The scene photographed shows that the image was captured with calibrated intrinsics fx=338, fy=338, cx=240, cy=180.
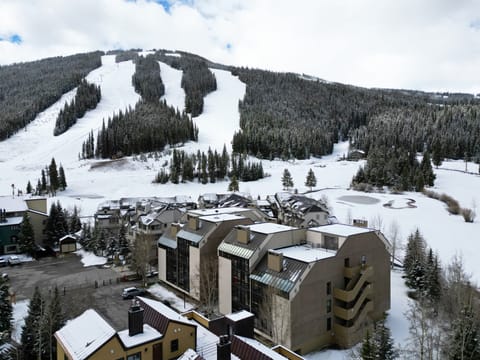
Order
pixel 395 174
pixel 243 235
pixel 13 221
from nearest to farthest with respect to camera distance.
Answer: pixel 243 235 < pixel 13 221 < pixel 395 174

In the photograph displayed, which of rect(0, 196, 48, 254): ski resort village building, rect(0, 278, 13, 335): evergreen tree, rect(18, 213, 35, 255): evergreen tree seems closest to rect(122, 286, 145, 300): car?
rect(0, 278, 13, 335): evergreen tree

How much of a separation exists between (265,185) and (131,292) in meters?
70.5

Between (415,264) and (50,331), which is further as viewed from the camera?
(415,264)

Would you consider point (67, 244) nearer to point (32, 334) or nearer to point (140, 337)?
point (32, 334)

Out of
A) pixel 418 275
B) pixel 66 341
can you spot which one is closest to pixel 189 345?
pixel 66 341

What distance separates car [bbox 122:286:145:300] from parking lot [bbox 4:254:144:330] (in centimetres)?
61

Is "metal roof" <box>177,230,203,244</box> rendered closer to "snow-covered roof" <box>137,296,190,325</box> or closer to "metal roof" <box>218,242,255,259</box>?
"metal roof" <box>218,242,255,259</box>

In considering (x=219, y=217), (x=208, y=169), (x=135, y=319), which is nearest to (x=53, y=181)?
(x=208, y=169)

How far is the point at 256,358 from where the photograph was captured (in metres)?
18.2

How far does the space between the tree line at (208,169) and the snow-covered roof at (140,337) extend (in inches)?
3396

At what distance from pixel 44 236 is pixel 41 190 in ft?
135

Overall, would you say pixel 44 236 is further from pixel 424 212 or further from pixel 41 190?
pixel 424 212

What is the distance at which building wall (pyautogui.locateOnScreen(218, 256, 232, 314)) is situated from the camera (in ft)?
105

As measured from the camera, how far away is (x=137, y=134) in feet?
451
